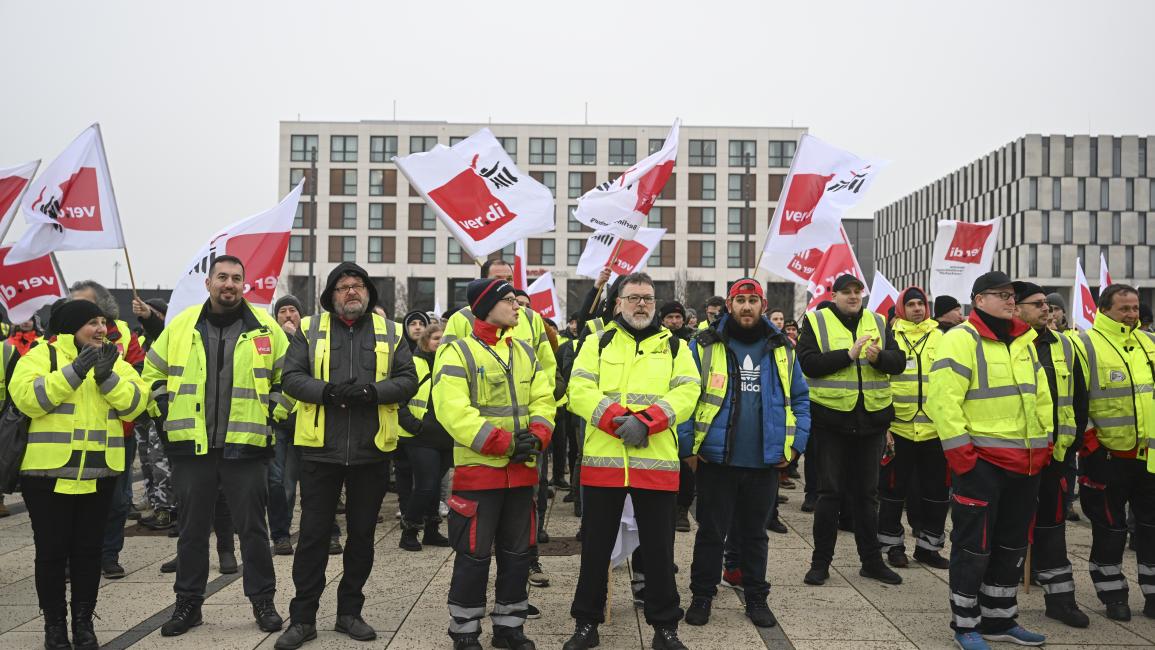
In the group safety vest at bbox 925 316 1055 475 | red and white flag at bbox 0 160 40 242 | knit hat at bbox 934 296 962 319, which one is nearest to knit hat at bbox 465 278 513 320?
safety vest at bbox 925 316 1055 475

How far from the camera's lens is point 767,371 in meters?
6.26

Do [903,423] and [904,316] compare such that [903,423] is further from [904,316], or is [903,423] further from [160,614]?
[160,614]

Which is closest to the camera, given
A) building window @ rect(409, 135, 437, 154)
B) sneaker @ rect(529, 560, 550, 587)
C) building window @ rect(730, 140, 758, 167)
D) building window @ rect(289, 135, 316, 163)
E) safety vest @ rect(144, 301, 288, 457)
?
safety vest @ rect(144, 301, 288, 457)

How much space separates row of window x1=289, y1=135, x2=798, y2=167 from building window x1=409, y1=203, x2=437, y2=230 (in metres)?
4.70

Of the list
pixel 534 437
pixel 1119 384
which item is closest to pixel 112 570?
pixel 534 437

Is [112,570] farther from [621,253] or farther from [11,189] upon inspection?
[621,253]

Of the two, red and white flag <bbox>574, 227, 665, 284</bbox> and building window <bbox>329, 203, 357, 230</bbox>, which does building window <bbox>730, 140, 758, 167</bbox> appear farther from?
red and white flag <bbox>574, 227, 665, 284</bbox>

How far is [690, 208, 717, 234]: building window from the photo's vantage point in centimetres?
7662

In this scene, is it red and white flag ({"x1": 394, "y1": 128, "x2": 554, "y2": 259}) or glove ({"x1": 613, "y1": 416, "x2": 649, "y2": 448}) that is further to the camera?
red and white flag ({"x1": 394, "y1": 128, "x2": 554, "y2": 259})

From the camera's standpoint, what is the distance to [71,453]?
5.50 metres

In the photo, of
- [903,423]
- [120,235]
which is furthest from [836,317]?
[120,235]

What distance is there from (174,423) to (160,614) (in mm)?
1451

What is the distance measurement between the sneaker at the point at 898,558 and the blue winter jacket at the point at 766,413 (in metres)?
2.00

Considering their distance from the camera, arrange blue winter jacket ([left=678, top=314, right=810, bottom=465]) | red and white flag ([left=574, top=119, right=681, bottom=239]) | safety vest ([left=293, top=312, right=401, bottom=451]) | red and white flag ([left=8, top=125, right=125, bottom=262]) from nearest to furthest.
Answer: safety vest ([left=293, top=312, right=401, bottom=451])
blue winter jacket ([left=678, top=314, right=810, bottom=465])
red and white flag ([left=8, top=125, right=125, bottom=262])
red and white flag ([left=574, top=119, right=681, bottom=239])
